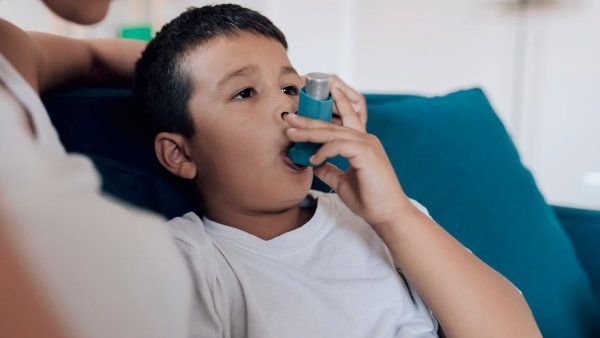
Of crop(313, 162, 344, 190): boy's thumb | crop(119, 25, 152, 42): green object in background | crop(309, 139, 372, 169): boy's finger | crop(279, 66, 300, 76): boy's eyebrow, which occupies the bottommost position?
crop(313, 162, 344, 190): boy's thumb

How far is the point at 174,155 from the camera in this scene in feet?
3.19

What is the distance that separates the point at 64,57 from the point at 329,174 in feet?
1.53

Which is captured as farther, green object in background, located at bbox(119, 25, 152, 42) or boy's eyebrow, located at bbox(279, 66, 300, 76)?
green object in background, located at bbox(119, 25, 152, 42)

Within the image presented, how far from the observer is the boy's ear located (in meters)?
0.96

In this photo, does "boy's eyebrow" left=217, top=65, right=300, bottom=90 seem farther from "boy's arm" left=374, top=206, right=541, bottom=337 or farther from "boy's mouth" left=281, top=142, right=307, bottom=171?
"boy's arm" left=374, top=206, right=541, bottom=337

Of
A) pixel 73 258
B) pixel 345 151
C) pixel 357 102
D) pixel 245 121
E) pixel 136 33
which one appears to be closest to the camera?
pixel 73 258

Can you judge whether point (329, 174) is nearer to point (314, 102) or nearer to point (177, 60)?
point (314, 102)

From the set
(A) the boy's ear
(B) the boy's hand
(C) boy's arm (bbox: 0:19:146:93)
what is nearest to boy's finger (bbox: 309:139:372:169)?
(B) the boy's hand

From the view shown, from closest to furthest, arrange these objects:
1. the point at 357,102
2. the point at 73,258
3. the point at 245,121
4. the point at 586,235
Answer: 1. the point at 73,258
2. the point at 245,121
3. the point at 357,102
4. the point at 586,235

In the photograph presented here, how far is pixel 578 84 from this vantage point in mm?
2947

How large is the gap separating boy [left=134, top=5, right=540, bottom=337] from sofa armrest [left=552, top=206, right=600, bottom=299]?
473 millimetres

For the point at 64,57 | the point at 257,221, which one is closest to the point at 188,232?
the point at 257,221

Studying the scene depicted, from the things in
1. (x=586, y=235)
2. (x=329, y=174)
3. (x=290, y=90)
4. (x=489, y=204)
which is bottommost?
(x=586, y=235)

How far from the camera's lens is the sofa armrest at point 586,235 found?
1.29 metres
